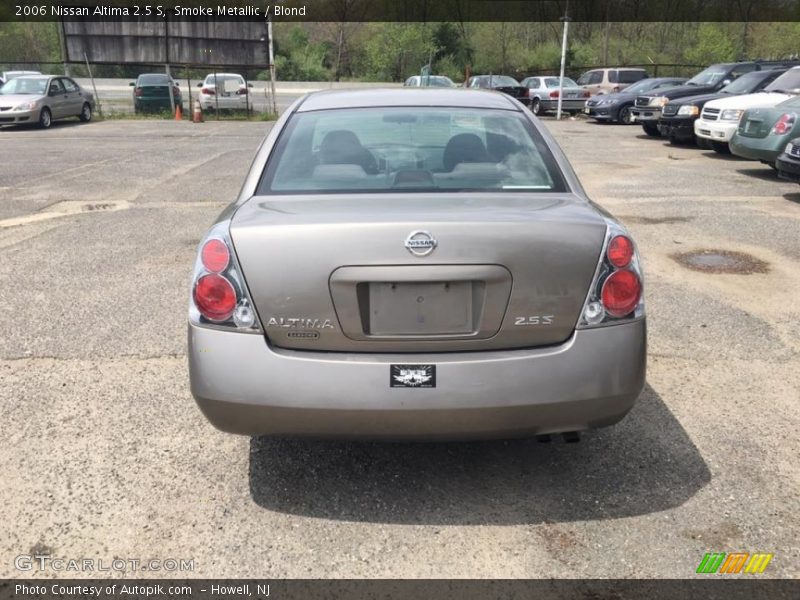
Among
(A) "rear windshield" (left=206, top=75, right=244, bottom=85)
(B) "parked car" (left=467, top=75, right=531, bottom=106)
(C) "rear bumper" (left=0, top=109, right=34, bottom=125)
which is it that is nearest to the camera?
(C) "rear bumper" (left=0, top=109, right=34, bottom=125)

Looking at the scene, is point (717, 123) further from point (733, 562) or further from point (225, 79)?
point (225, 79)

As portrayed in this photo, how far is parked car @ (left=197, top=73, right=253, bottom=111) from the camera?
1105 inches

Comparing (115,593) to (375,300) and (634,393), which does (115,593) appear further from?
(634,393)

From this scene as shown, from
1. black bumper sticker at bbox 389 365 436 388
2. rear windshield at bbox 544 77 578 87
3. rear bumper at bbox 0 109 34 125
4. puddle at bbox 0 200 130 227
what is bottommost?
rear bumper at bbox 0 109 34 125

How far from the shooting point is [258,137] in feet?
66.9

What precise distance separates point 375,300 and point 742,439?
2.10m

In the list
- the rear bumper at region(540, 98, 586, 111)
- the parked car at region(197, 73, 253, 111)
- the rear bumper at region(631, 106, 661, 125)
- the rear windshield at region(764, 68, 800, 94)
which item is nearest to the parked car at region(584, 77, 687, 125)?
the rear bumper at region(540, 98, 586, 111)

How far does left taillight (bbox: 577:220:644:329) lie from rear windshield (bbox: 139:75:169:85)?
2867 centimetres

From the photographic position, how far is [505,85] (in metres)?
32.1

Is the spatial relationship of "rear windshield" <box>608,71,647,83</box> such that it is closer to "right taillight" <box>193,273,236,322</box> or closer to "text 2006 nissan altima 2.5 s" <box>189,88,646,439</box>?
"text 2006 nissan altima 2.5 s" <box>189,88,646,439</box>

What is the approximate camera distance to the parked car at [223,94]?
2806cm

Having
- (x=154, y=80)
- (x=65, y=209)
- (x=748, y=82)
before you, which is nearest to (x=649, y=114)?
(x=748, y=82)

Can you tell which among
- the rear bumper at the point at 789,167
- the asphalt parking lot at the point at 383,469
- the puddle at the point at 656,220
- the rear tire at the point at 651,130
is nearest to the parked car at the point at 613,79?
the rear tire at the point at 651,130

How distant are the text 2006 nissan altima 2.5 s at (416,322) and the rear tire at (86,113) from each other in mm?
25387
